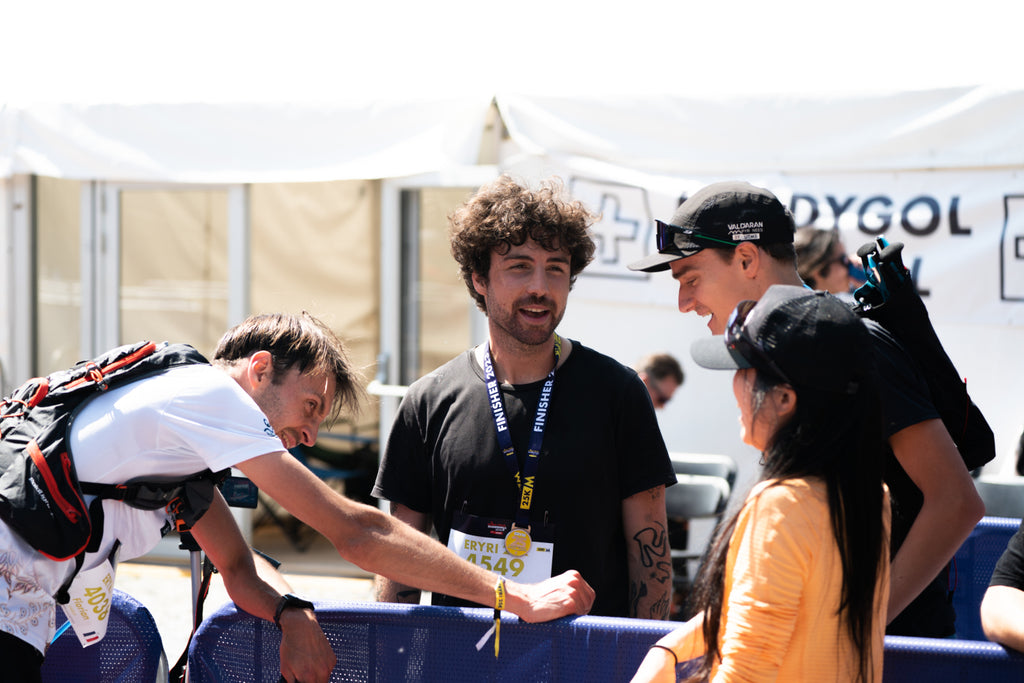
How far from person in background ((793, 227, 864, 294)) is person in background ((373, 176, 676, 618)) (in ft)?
7.22

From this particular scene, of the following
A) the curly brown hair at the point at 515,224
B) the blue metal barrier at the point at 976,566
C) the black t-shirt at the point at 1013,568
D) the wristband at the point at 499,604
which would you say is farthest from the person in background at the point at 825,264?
the wristband at the point at 499,604

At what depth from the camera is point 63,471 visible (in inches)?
74.4

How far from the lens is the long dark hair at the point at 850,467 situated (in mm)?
1587

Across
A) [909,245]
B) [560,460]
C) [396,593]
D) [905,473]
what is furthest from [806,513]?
[909,245]

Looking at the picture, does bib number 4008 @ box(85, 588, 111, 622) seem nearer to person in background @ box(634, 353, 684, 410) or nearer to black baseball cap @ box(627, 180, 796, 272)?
black baseball cap @ box(627, 180, 796, 272)

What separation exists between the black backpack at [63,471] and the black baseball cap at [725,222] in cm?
110

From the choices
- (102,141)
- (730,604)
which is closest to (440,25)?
(102,141)

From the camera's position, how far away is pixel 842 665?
5.29 feet

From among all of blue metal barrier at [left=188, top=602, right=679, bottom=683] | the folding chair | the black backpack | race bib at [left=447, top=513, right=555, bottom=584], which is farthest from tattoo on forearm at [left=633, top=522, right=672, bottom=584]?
the folding chair

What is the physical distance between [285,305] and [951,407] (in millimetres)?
7018

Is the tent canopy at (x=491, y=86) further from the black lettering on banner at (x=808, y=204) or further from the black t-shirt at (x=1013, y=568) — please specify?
the black t-shirt at (x=1013, y=568)

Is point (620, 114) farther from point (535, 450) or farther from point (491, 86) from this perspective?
point (535, 450)

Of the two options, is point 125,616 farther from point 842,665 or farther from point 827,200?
point 827,200

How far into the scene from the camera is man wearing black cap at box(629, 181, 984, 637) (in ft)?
6.42
